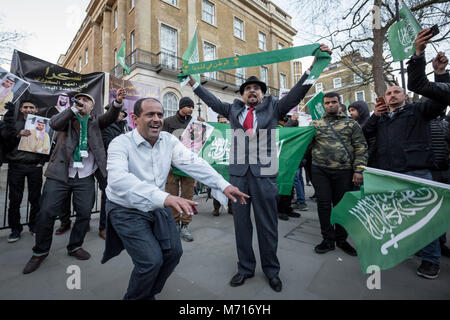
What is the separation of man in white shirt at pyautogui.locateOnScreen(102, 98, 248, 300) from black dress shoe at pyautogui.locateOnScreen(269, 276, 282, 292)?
3.19 ft

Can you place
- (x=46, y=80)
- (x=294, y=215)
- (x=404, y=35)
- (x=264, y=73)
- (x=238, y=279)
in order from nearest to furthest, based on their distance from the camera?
(x=238, y=279) → (x=404, y=35) → (x=294, y=215) → (x=46, y=80) → (x=264, y=73)

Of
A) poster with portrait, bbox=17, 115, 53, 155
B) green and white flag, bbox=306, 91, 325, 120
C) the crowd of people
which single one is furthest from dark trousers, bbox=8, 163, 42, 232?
green and white flag, bbox=306, 91, 325, 120

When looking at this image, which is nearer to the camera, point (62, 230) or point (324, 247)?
point (324, 247)

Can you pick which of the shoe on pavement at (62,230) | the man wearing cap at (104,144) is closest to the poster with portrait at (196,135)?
the man wearing cap at (104,144)

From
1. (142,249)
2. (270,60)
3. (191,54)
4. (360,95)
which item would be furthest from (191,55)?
(360,95)

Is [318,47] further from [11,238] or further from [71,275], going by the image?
[11,238]

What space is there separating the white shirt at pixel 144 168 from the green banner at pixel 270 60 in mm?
1182

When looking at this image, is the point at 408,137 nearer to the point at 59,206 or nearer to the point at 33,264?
the point at 59,206

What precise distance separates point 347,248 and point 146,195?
2.76m

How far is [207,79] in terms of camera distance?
16.5m

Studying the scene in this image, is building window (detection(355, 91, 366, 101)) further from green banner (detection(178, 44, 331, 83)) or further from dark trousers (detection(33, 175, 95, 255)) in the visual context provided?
dark trousers (detection(33, 175, 95, 255))

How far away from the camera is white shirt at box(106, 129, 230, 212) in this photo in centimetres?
151

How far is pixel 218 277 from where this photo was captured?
7.65 ft

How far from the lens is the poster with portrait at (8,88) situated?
3.67 metres
